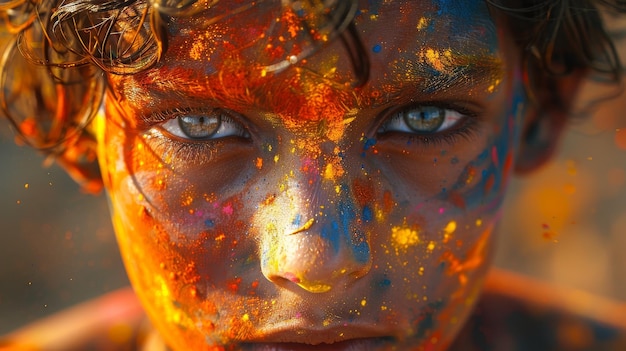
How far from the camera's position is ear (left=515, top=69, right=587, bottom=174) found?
158cm

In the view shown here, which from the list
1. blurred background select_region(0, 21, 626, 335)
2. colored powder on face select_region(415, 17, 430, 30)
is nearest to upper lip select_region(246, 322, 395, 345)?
colored powder on face select_region(415, 17, 430, 30)

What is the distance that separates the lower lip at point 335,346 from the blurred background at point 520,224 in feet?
6.22

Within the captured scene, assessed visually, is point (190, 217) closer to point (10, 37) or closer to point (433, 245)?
point (433, 245)

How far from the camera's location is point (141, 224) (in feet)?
3.96

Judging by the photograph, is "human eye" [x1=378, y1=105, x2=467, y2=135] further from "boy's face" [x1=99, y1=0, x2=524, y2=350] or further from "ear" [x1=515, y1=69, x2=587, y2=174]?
"ear" [x1=515, y1=69, x2=587, y2=174]

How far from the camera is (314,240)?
1017 mm

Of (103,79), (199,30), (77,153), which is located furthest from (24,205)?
(199,30)

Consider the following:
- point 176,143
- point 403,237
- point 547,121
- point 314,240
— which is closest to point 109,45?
point 176,143

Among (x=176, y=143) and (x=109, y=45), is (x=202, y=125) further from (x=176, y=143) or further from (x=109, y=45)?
(x=109, y=45)

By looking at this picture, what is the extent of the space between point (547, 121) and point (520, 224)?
1811mm

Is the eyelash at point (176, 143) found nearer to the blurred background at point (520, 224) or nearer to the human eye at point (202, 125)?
the human eye at point (202, 125)

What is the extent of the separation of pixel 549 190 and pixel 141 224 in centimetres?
Result: 228

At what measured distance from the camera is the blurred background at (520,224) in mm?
2973

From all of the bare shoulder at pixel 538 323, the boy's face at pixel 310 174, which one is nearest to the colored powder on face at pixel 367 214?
the boy's face at pixel 310 174
